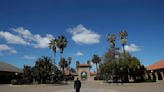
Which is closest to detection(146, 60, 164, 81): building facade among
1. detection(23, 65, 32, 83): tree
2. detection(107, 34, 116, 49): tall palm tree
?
detection(107, 34, 116, 49): tall palm tree

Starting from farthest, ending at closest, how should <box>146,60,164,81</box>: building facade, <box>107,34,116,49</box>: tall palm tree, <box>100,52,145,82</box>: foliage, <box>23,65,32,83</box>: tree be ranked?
<box>107,34,116,49</box>: tall palm tree
<box>146,60,164,81</box>: building facade
<box>23,65,32,83</box>: tree
<box>100,52,145,82</box>: foliage

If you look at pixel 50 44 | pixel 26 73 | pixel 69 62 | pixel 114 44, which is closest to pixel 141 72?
pixel 26 73

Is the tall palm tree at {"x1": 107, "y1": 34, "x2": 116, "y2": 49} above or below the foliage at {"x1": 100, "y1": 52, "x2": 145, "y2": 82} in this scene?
above

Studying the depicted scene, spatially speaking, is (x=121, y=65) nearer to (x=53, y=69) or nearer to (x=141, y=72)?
(x=141, y=72)

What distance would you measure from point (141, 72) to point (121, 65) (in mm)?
4868

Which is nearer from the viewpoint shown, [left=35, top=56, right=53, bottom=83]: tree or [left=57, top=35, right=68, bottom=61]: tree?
[left=35, top=56, right=53, bottom=83]: tree

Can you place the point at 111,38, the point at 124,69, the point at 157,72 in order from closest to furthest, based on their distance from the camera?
the point at 124,69 < the point at 157,72 < the point at 111,38

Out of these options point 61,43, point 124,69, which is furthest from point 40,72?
point 61,43

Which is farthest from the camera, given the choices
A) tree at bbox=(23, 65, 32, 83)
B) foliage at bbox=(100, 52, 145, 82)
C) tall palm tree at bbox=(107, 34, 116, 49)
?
tall palm tree at bbox=(107, 34, 116, 49)

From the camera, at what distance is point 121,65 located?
44.9 m

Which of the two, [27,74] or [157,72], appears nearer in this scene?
[27,74]

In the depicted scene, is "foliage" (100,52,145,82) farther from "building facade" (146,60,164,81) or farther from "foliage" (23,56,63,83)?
"building facade" (146,60,164,81)

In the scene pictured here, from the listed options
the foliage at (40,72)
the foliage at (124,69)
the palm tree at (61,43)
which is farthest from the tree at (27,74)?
the palm tree at (61,43)

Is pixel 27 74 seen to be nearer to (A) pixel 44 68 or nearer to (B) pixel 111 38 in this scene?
(A) pixel 44 68
